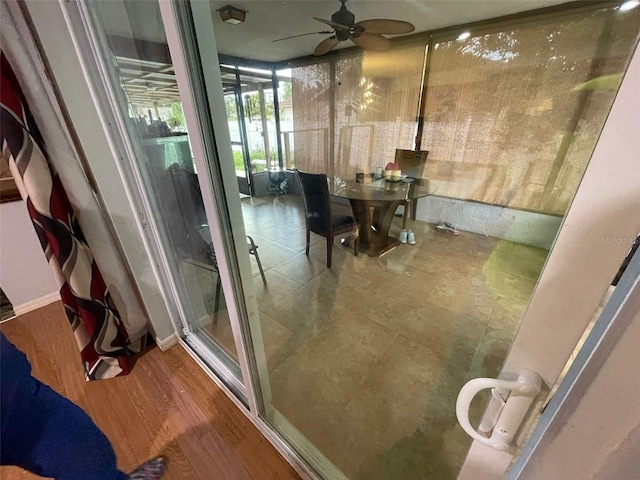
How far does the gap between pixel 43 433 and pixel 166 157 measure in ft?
3.80

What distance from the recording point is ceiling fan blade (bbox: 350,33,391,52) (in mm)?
2229

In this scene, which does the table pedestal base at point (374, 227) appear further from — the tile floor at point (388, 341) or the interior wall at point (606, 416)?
the interior wall at point (606, 416)

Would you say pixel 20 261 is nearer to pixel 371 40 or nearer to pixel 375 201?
pixel 375 201

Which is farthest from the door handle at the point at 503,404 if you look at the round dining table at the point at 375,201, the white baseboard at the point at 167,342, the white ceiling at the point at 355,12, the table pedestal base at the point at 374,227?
the white ceiling at the point at 355,12

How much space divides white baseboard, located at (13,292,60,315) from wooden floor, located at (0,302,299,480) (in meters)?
0.42

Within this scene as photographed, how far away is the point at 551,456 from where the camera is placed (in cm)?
31

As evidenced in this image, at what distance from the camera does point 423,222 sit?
11.2ft

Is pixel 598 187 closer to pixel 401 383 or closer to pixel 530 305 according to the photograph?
pixel 530 305

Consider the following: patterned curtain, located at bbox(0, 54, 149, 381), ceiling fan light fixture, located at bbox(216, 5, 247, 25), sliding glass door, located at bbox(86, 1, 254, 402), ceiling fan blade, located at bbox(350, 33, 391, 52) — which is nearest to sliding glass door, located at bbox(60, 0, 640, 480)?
sliding glass door, located at bbox(86, 1, 254, 402)

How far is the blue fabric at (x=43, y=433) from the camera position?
65cm

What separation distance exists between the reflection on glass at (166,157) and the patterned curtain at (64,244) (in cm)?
34

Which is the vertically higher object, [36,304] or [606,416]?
[606,416]

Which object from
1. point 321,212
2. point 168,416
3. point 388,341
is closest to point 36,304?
point 168,416

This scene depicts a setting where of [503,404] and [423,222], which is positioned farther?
[423,222]
